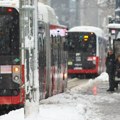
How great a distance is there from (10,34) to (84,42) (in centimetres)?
2380

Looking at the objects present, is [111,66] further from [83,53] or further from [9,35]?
[83,53]

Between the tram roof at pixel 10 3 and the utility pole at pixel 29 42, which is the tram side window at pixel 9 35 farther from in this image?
the utility pole at pixel 29 42

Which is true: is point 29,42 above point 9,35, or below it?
below

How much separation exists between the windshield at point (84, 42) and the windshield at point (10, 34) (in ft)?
76.5

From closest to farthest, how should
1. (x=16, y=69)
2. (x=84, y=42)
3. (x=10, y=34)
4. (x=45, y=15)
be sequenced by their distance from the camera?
(x=16, y=69) < (x=10, y=34) < (x=45, y=15) < (x=84, y=42)

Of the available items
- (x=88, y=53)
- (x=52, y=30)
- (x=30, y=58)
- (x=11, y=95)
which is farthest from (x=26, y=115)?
(x=88, y=53)

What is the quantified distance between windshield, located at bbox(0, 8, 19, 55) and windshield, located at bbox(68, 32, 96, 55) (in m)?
23.3

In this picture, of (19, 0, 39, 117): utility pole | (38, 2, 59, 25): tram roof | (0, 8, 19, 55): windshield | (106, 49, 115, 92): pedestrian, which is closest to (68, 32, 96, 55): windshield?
(106, 49, 115, 92): pedestrian

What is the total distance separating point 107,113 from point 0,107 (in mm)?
3512

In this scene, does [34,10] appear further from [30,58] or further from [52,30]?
[52,30]

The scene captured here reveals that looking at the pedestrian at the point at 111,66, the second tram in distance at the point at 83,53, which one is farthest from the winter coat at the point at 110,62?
the second tram in distance at the point at 83,53

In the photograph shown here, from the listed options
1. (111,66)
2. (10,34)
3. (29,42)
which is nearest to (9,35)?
(10,34)

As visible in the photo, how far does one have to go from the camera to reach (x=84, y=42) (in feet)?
128

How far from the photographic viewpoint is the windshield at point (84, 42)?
3892 centimetres
